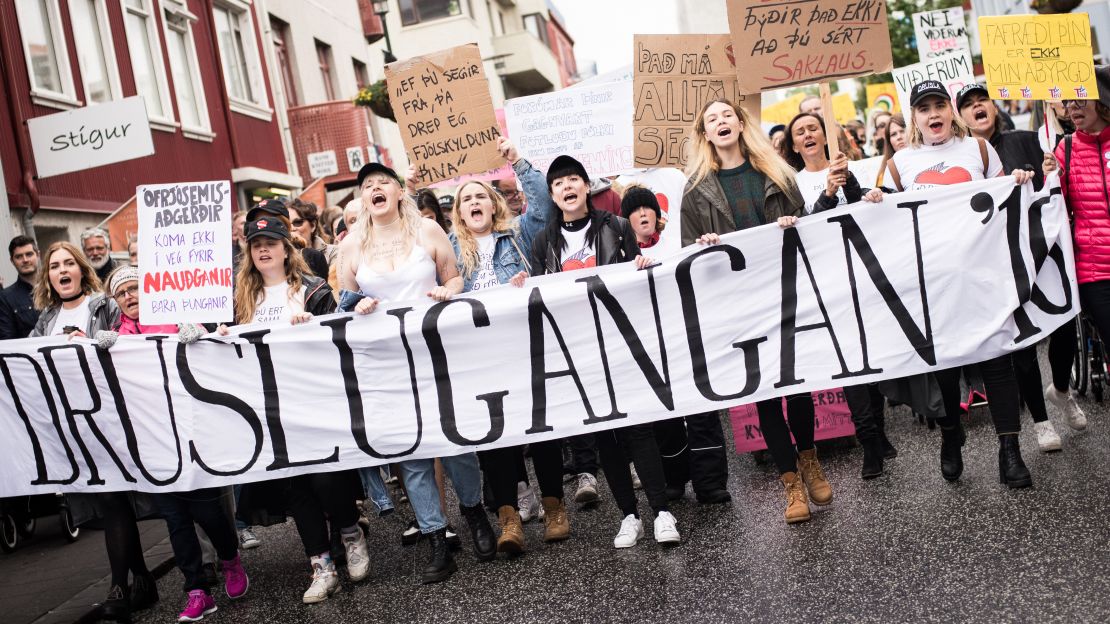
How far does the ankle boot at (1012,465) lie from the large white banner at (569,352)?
1.44 feet

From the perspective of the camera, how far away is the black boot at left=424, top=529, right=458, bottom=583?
6.26 metres

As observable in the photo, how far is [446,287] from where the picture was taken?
6613 mm

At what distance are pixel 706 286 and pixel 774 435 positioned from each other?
2.72ft

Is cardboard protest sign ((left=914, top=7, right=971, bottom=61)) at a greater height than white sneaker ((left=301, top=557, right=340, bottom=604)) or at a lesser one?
greater

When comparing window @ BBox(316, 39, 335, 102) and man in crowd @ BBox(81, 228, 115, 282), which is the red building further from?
window @ BBox(316, 39, 335, 102)

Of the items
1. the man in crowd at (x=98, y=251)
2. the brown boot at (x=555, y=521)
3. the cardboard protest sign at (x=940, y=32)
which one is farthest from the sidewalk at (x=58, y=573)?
the cardboard protest sign at (x=940, y=32)

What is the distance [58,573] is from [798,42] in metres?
5.62

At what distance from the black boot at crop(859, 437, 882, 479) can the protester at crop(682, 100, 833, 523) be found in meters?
0.57

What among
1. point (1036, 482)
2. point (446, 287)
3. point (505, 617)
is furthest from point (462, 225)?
point (1036, 482)

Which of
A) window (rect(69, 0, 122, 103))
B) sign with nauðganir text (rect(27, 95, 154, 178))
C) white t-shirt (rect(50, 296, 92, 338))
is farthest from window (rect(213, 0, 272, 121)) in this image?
white t-shirt (rect(50, 296, 92, 338))

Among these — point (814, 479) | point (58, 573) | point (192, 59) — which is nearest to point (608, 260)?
point (814, 479)

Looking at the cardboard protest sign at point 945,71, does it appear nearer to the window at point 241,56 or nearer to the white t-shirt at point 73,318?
the white t-shirt at point 73,318

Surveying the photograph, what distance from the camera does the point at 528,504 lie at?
7.53 m

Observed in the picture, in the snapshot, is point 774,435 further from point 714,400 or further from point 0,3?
point 0,3
